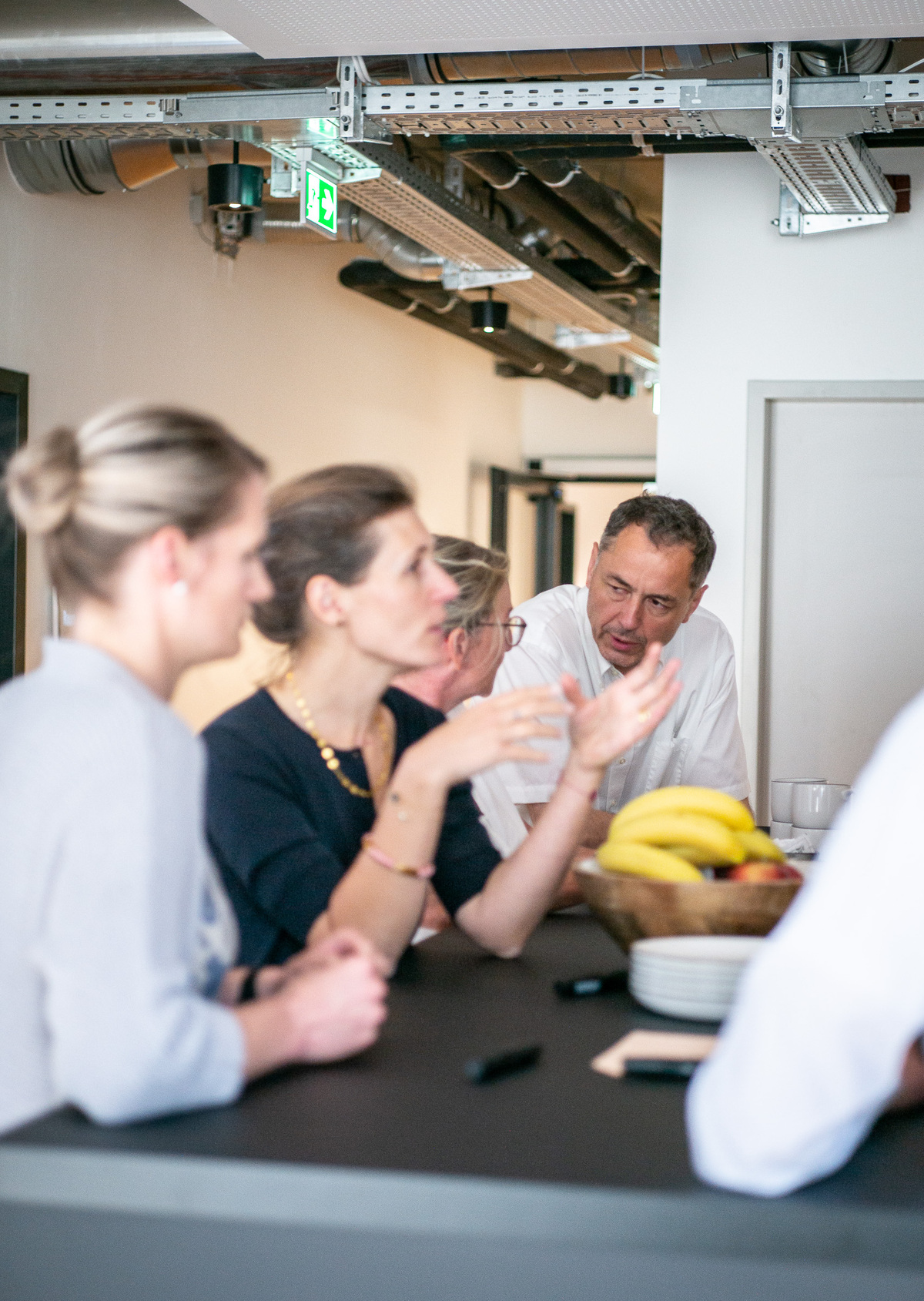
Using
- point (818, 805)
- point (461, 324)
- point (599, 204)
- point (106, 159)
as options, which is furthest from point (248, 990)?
point (461, 324)

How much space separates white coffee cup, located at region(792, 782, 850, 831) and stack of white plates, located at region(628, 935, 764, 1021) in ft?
4.65

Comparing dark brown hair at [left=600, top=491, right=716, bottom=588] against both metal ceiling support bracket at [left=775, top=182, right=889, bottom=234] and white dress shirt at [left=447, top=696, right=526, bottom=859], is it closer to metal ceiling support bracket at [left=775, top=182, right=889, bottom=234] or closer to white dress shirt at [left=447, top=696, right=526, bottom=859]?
white dress shirt at [left=447, top=696, right=526, bottom=859]

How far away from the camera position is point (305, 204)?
3.95 m

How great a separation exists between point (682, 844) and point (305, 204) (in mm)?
2849

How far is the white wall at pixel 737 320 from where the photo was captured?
4402 millimetres

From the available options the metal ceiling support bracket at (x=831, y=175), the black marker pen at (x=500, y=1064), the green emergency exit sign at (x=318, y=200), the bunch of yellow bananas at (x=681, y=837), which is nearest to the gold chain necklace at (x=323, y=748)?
the bunch of yellow bananas at (x=681, y=837)

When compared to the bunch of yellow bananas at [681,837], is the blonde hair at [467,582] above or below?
above

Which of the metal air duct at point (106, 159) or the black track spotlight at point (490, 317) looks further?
the black track spotlight at point (490, 317)

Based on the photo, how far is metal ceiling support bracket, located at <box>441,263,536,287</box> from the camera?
18.1 ft

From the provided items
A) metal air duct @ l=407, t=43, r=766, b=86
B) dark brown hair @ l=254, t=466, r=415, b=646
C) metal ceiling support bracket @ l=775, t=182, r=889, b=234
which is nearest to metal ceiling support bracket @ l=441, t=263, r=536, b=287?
metal ceiling support bracket @ l=775, t=182, r=889, b=234

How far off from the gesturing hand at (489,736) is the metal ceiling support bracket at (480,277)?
4.27 meters

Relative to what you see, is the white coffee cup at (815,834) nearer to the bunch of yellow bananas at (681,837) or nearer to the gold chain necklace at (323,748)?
the bunch of yellow bananas at (681,837)

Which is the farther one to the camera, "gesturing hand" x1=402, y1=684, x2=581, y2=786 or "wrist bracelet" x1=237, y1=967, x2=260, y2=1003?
"gesturing hand" x1=402, y1=684, x2=581, y2=786

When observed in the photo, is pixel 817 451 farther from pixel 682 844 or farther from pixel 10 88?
pixel 682 844
